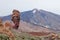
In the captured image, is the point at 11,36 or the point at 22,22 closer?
the point at 11,36

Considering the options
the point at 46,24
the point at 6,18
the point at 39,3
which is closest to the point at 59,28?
the point at 46,24

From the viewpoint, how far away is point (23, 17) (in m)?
6.74

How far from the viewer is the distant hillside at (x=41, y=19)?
6.75 metres

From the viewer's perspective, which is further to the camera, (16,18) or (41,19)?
(41,19)

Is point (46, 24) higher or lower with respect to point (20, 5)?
lower

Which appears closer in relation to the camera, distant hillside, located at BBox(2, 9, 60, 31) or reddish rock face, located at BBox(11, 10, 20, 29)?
reddish rock face, located at BBox(11, 10, 20, 29)

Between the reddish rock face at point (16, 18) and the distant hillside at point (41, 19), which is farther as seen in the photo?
the distant hillside at point (41, 19)

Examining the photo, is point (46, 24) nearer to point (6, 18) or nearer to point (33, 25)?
point (33, 25)

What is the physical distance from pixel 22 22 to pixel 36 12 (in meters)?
0.40

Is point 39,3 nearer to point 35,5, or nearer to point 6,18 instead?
point 35,5

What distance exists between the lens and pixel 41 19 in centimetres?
678

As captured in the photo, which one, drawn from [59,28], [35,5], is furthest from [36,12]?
[59,28]

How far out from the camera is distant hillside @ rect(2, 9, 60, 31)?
675cm

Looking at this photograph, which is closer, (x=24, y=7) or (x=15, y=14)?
(x=15, y=14)
